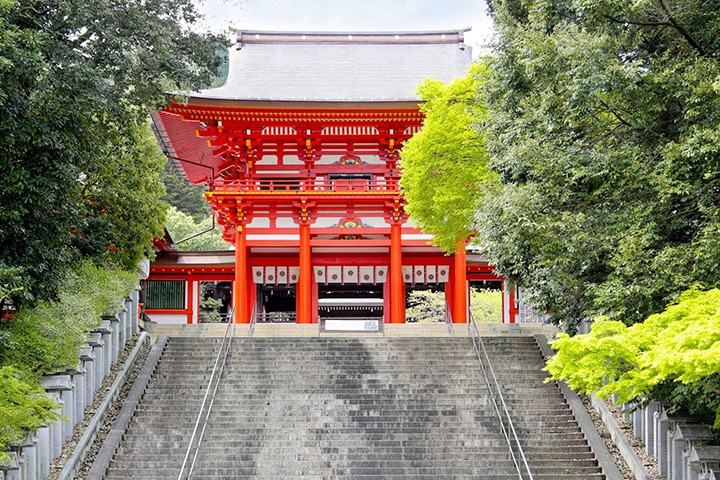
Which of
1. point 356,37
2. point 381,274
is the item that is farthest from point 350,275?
point 356,37

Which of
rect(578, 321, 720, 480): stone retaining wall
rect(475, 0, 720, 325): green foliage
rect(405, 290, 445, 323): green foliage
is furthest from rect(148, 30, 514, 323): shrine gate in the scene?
rect(578, 321, 720, 480): stone retaining wall

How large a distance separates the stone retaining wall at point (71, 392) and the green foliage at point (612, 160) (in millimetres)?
6754

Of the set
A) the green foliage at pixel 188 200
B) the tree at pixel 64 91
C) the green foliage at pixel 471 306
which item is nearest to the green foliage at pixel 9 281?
the tree at pixel 64 91

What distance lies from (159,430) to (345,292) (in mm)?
14964

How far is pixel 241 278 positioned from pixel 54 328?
9.71 meters

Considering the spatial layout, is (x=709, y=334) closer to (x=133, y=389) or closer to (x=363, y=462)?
(x=363, y=462)

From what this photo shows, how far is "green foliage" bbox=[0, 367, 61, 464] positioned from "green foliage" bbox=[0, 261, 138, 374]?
2.52 ft

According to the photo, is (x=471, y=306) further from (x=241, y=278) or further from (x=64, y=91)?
(x=64, y=91)

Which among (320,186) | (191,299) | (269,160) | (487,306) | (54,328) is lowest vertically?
(54,328)

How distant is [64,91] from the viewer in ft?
35.3

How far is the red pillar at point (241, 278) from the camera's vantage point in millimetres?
20609

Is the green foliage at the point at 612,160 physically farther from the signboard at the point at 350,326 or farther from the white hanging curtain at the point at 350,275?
the white hanging curtain at the point at 350,275

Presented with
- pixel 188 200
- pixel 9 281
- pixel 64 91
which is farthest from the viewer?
pixel 188 200

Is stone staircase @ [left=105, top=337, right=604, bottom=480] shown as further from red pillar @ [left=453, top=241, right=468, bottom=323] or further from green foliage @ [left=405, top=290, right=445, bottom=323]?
green foliage @ [left=405, top=290, right=445, bottom=323]
